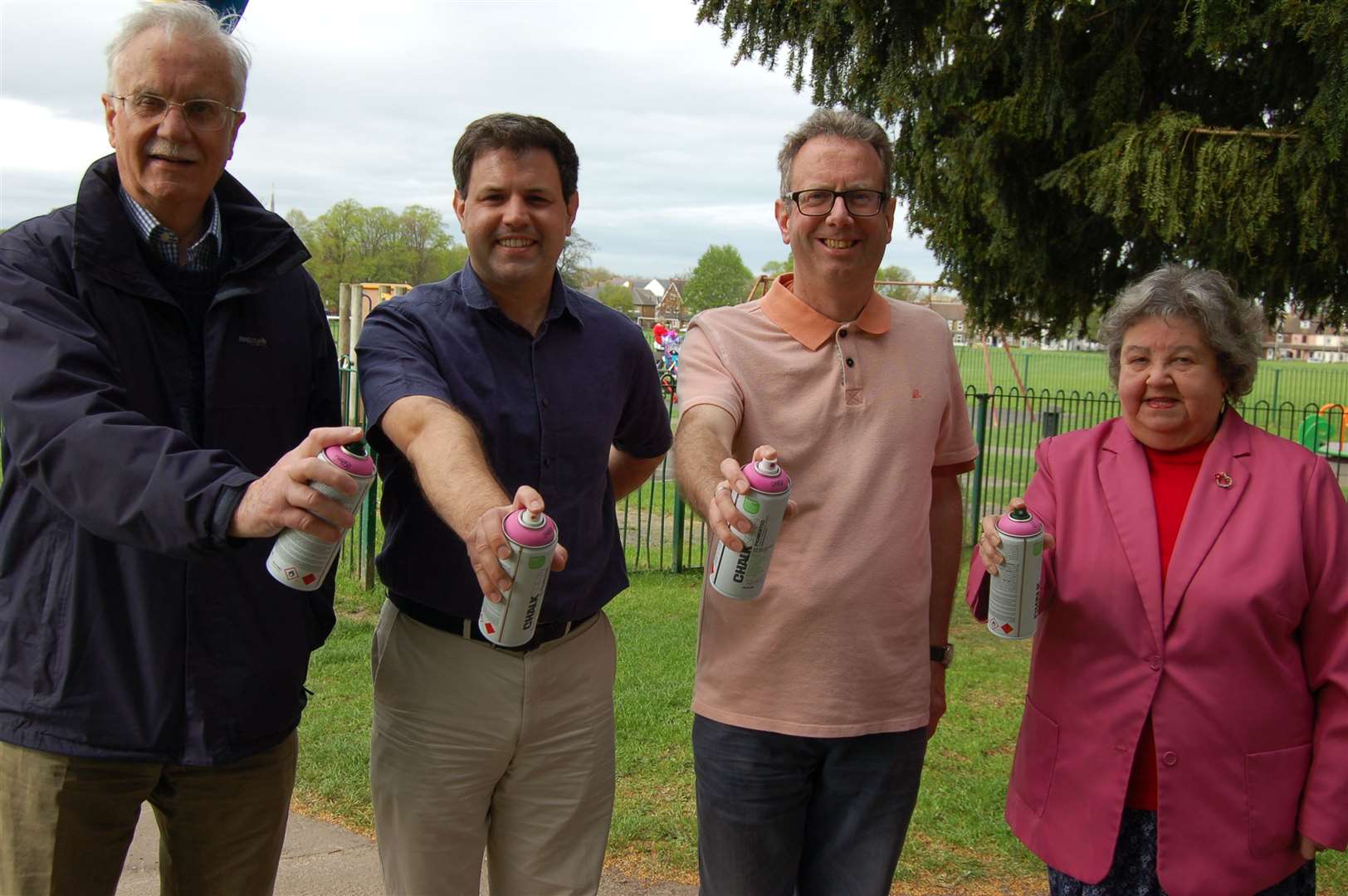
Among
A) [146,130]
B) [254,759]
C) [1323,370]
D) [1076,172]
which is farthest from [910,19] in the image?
[1323,370]

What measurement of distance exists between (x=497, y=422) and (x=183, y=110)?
0.98 m

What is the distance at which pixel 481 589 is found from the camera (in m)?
2.64

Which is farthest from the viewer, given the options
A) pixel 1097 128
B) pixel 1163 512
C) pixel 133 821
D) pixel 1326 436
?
pixel 1326 436

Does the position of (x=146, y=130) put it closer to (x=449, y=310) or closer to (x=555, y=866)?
(x=449, y=310)

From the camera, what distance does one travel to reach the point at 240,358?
99.6 inches

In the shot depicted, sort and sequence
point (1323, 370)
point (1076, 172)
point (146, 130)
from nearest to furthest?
point (146, 130) < point (1076, 172) < point (1323, 370)

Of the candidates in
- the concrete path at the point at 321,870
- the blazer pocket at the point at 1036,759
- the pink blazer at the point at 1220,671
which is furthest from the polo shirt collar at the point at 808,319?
the concrete path at the point at 321,870

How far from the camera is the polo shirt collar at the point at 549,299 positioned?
109 inches

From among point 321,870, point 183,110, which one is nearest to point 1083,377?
point 321,870

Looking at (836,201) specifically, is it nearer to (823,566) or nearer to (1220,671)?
(823,566)

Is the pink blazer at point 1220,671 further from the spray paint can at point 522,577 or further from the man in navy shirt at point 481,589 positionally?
the spray paint can at point 522,577

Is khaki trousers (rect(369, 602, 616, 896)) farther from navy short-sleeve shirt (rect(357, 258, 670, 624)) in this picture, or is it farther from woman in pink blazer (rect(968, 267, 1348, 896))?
woman in pink blazer (rect(968, 267, 1348, 896))

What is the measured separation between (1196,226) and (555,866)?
14.1 feet

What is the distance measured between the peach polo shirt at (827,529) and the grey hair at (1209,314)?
560 mm
